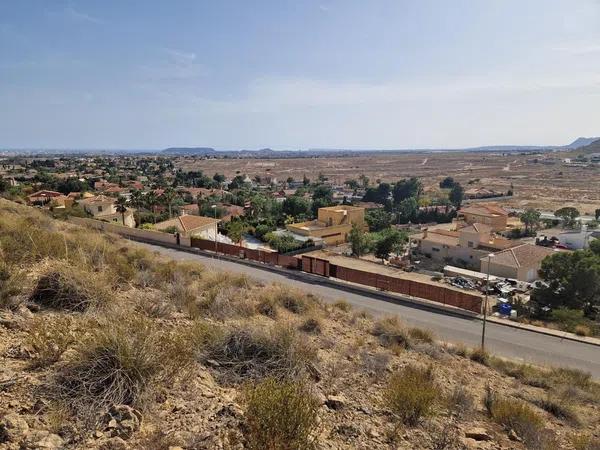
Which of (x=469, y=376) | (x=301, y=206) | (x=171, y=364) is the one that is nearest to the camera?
(x=171, y=364)

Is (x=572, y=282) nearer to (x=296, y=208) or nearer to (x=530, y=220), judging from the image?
(x=530, y=220)

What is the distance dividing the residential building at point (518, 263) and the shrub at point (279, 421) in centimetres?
3846

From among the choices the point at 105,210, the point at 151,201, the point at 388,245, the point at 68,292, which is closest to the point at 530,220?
the point at 388,245

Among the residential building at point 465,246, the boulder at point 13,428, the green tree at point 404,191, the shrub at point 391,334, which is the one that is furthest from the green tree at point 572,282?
the green tree at point 404,191

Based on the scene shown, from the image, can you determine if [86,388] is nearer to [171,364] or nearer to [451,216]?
[171,364]

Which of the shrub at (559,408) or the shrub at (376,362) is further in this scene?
the shrub at (376,362)

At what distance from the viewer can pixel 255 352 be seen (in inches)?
336

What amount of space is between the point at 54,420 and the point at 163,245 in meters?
34.6

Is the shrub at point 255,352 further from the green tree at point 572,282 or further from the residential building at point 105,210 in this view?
the residential building at point 105,210

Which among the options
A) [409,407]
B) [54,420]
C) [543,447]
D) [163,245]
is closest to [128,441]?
[54,420]

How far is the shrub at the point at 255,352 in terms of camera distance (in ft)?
26.1

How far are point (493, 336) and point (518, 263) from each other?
73.6ft

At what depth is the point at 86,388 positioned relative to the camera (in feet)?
19.3

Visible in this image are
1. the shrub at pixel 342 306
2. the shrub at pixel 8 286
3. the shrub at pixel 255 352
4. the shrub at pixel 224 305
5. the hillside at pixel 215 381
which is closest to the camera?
the hillside at pixel 215 381
